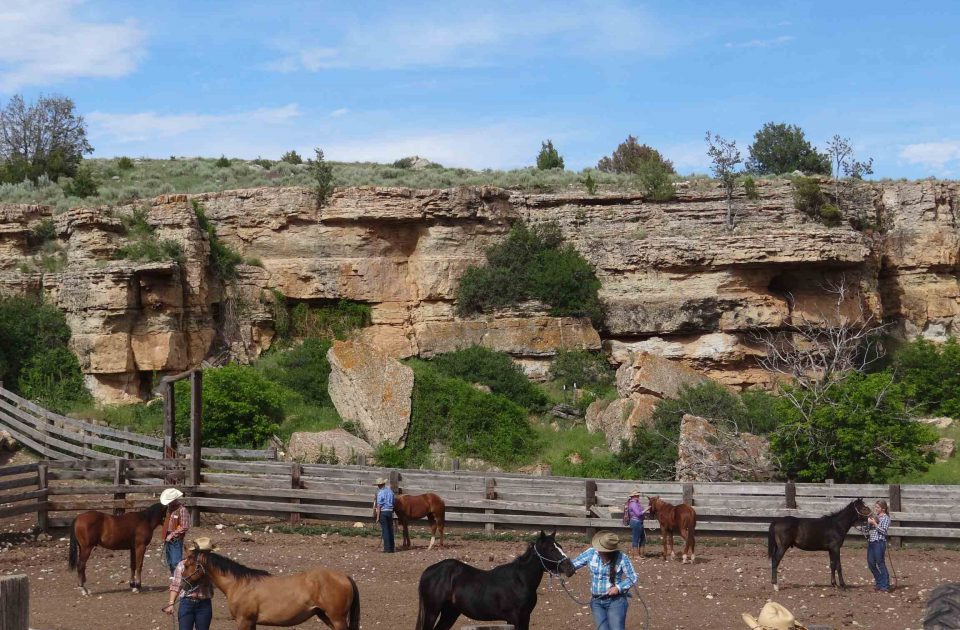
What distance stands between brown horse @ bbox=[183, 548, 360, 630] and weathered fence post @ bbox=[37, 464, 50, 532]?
36.1ft

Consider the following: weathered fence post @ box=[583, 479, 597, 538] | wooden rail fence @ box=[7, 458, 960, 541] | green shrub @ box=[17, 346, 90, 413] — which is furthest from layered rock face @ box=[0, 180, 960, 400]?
weathered fence post @ box=[583, 479, 597, 538]

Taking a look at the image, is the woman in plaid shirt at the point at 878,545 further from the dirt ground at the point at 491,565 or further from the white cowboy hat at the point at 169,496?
the white cowboy hat at the point at 169,496

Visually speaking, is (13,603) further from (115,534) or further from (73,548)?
(73,548)

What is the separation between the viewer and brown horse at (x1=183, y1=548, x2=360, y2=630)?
10.8 metres

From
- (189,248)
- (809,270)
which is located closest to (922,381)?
(809,270)

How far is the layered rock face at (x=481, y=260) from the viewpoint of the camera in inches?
1442

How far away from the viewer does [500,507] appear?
21.7 meters

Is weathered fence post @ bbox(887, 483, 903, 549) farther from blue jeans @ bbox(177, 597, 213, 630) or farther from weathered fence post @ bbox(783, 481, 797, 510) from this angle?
blue jeans @ bbox(177, 597, 213, 630)

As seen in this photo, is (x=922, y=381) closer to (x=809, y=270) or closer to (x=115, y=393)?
(x=809, y=270)

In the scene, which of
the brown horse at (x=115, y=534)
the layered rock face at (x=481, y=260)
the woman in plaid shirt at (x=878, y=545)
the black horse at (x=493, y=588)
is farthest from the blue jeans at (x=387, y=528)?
the layered rock face at (x=481, y=260)

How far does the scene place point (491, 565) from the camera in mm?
17562

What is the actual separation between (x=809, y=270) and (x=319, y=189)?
18.2 meters

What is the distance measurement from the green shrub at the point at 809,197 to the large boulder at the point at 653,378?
→ 8.84 metres

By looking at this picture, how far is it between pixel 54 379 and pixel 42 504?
15930 millimetres
